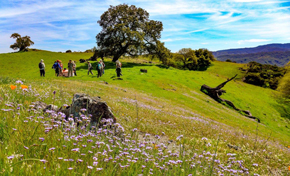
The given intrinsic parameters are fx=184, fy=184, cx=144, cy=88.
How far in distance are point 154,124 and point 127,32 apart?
134ft

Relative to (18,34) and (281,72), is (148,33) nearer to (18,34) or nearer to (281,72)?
(18,34)

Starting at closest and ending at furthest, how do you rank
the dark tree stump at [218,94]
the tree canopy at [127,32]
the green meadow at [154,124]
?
1. the green meadow at [154,124]
2. the dark tree stump at [218,94]
3. the tree canopy at [127,32]

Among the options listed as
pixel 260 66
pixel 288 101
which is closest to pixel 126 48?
pixel 288 101

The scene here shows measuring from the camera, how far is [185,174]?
3.70 metres

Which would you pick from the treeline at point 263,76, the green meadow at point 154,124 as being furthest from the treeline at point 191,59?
the treeline at point 263,76

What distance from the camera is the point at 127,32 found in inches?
1885

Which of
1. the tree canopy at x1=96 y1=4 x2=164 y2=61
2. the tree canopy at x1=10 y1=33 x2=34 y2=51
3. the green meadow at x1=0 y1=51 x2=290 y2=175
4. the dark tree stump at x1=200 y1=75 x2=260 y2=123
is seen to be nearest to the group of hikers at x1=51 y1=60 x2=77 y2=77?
the green meadow at x1=0 y1=51 x2=290 y2=175

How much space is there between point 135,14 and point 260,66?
204ft

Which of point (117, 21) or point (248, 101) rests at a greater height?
point (117, 21)

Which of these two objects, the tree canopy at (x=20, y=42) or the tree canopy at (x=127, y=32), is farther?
the tree canopy at (x=20, y=42)

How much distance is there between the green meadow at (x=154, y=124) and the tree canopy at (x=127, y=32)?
6.94m

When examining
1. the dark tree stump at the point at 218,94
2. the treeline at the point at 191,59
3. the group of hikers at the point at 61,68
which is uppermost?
the treeline at the point at 191,59

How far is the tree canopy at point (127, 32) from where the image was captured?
162ft

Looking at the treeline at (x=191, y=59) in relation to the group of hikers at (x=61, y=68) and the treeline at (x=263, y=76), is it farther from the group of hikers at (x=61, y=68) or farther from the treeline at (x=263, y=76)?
the group of hikers at (x=61, y=68)
